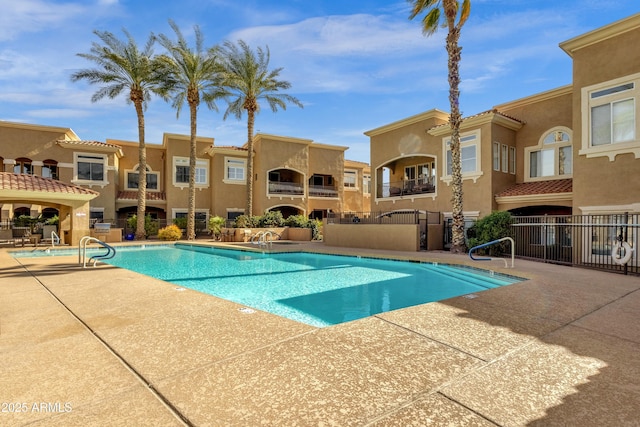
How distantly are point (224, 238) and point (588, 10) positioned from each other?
21969 mm

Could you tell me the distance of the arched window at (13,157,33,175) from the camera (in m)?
26.3

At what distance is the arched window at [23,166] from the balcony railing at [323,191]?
76.1ft

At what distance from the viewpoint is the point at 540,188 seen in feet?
55.9

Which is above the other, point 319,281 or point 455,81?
point 455,81

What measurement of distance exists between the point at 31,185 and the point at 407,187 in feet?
74.6

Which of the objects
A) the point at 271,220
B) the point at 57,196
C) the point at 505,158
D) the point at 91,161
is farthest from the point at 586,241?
the point at 91,161

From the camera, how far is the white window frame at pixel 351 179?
3675 centimetres

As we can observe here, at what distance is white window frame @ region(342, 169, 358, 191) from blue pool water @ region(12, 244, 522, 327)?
21.3m

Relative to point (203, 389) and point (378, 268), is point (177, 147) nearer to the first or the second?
point (378, 268)

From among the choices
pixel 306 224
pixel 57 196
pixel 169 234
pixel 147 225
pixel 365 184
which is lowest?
pixel 169 234

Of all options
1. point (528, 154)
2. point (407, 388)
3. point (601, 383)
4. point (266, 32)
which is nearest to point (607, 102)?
point (528, 154)

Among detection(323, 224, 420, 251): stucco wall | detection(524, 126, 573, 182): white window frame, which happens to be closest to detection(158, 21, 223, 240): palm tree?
detection(323, 224, 420, 251): stucco wall

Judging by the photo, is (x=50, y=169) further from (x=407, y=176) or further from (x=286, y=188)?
(x=407, y=176)

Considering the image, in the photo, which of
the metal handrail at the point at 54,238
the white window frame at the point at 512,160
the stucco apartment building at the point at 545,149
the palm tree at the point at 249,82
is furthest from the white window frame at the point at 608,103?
the metal handrail at the point at 54,238
